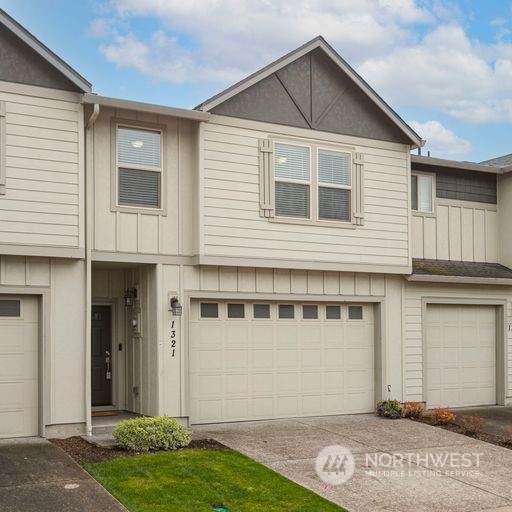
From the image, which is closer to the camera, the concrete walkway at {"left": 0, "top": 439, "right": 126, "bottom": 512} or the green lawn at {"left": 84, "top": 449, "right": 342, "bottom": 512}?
the concrete walkway at {"left": 0, "top": 439, "right": 126, "bottom": 512}

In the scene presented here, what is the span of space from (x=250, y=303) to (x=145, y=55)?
35.5 ft

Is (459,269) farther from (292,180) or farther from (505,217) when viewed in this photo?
(292,180)

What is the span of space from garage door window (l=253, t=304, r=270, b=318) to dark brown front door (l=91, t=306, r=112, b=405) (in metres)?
2.71

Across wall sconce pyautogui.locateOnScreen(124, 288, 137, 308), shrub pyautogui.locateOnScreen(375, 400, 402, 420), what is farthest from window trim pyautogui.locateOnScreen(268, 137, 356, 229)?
shrub pyautogui.locateOnScreen(375, 400, 402, 420)

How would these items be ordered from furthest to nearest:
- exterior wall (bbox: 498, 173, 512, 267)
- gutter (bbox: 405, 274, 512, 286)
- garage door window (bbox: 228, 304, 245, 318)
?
exterior wall (bbox: 498, 173, 512, 267) → gutter (bbox: 405, 274, 512, 286) → garage door window (bbox: 228, 304, 245, 318)

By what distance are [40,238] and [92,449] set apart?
3.18 meters

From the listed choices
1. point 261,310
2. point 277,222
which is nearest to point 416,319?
point 261,310

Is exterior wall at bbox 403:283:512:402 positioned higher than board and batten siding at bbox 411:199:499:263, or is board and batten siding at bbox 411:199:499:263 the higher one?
board and batten siding at bbox 411:199:499:263

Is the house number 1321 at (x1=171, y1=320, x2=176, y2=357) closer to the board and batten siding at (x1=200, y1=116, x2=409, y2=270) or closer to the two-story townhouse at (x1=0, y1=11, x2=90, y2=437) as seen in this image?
the board and batten siding at (x1=200, y1=116, x2=409, y2=270)

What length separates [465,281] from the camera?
14852 mm

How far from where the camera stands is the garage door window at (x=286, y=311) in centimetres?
1333

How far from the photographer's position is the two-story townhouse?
10711 millimetres

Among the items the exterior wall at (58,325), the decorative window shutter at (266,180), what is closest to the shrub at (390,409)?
the decorative window shutter at (266,180)

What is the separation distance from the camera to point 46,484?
8320mm
